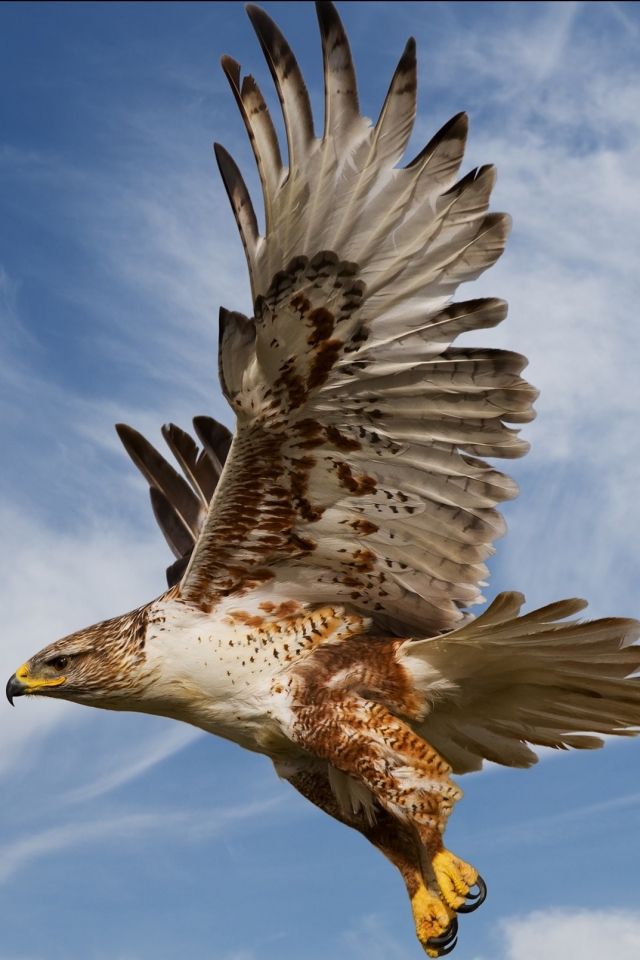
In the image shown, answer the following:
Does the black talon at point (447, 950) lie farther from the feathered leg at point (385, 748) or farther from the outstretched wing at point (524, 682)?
the outstretched wing at point (524, 682)

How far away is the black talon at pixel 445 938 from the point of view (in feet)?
18.9

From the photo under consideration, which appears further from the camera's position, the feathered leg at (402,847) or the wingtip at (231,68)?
the feathered leg at (402,847)

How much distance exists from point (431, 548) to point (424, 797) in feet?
4.25

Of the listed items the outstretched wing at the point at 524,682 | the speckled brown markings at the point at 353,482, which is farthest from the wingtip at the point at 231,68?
the outstretched wing at the point at 524,682

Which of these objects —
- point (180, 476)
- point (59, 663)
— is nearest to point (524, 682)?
point (59, 663)

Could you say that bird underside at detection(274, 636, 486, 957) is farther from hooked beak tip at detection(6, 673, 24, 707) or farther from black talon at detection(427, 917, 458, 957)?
hooked beak tip at detection(6, 673, 24, 707)

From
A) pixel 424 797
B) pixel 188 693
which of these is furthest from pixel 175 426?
pixel 424 797

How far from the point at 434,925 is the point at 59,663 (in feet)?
8.48

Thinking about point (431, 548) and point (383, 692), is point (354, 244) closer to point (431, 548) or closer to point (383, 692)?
point (431, 548)

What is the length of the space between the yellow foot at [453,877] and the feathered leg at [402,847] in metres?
0.15

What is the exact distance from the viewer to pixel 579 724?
622 cm

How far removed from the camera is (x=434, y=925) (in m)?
5.75

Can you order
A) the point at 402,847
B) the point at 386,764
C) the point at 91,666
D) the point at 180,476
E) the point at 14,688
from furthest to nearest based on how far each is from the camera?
the point at 180,476
the point at 14,688
the point at 91,666
the point at 402,847
the point at 386,764

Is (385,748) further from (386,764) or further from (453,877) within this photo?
(453,877)
